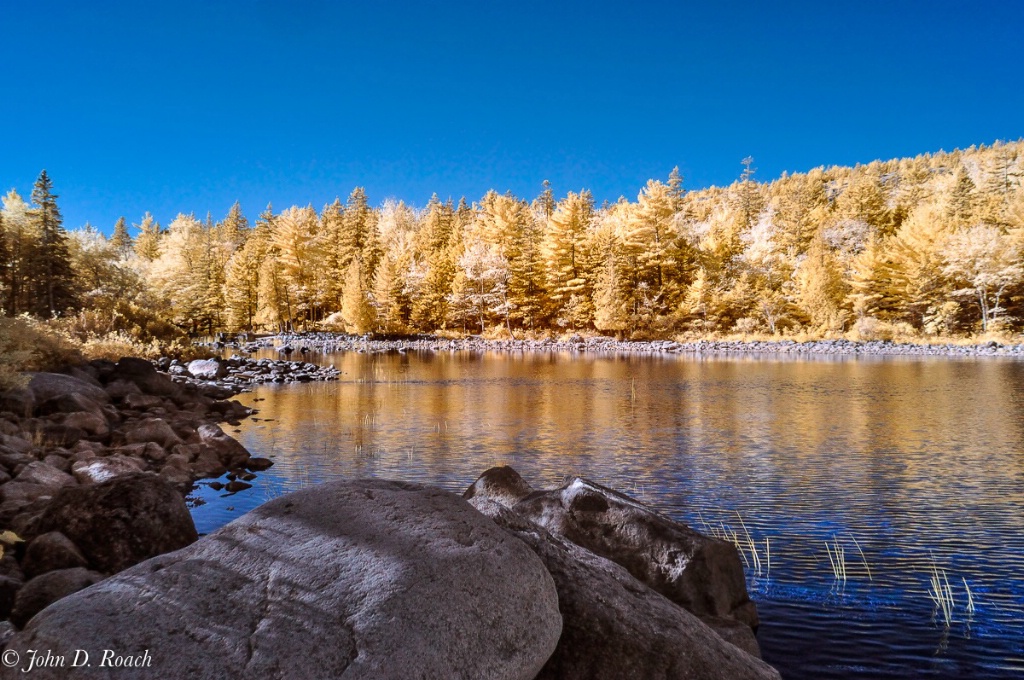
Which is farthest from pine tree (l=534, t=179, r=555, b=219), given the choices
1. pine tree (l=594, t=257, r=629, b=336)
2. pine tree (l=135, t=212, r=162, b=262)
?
pine tree (l=135, t=212, r=162, b=262)

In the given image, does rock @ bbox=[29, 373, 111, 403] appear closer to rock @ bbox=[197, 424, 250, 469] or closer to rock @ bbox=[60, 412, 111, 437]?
rock @ bbox=[60, 412, 111, 437]

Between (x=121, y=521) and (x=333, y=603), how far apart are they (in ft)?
11.9

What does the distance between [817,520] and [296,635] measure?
8397 millimetres

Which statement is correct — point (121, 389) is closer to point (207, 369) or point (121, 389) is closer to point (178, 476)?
point (178, 476)

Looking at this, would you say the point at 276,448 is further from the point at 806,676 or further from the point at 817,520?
the point at 806,676

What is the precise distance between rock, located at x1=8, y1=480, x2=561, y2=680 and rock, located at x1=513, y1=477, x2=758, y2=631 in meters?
1.96

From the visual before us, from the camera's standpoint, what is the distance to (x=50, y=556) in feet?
17.4

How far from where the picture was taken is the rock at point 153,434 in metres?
12.6

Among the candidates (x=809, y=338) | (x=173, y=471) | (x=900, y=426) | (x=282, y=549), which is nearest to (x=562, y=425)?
(x=900, y=426)

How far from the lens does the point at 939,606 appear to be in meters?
6.41

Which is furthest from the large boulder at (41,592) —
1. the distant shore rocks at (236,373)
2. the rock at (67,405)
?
Result: the distant shore rocks at (236,373)

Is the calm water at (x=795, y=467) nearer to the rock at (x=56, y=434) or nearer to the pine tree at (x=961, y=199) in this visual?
the rock at (x=56, y=434)

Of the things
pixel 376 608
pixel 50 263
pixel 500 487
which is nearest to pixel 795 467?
pixel 500 487

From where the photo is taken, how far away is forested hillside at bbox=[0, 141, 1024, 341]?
182 feet
